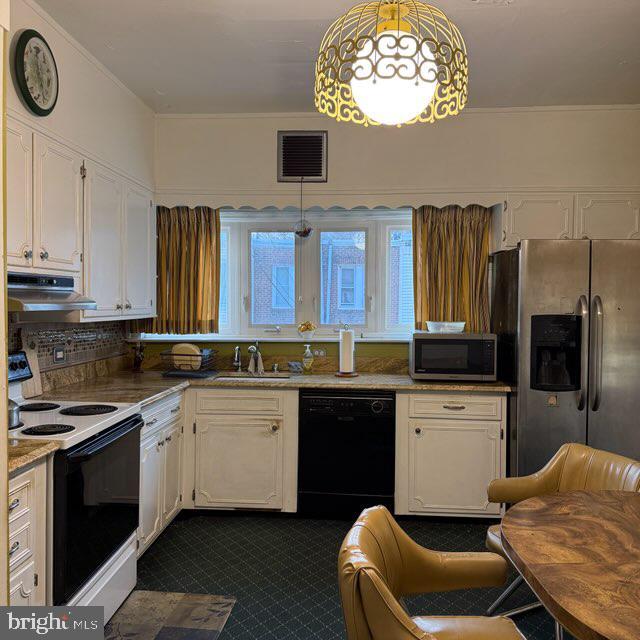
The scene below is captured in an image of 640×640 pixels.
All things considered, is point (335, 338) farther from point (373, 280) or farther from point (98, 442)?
point (98, 442)

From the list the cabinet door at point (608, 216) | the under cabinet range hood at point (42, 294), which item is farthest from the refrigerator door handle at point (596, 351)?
the under cabinet range hood at point (42, 294)

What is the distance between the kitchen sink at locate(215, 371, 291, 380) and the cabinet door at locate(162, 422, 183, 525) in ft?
1.48

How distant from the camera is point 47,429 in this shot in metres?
2.15

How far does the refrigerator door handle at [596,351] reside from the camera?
10.6ft

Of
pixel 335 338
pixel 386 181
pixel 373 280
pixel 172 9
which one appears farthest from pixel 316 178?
pixel 172 9

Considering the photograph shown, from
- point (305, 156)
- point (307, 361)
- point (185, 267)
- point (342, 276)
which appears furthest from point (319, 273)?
point (185, 267)

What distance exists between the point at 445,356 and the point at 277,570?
1639mm

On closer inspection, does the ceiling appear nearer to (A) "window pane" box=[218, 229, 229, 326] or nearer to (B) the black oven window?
(A) "window pane" box=[218, 229, 229, 326]

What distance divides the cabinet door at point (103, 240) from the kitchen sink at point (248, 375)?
83 cm

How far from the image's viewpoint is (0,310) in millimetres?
1387

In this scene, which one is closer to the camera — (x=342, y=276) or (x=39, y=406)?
(x=39, y=406)

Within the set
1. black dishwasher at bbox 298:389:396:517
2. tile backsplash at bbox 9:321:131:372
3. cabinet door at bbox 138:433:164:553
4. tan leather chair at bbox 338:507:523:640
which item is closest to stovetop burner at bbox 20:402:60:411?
tile backsplash at bbox 9:321:131:372

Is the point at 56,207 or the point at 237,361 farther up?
the point at 56,207

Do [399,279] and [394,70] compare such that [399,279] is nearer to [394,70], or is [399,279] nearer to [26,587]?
[394,70]
